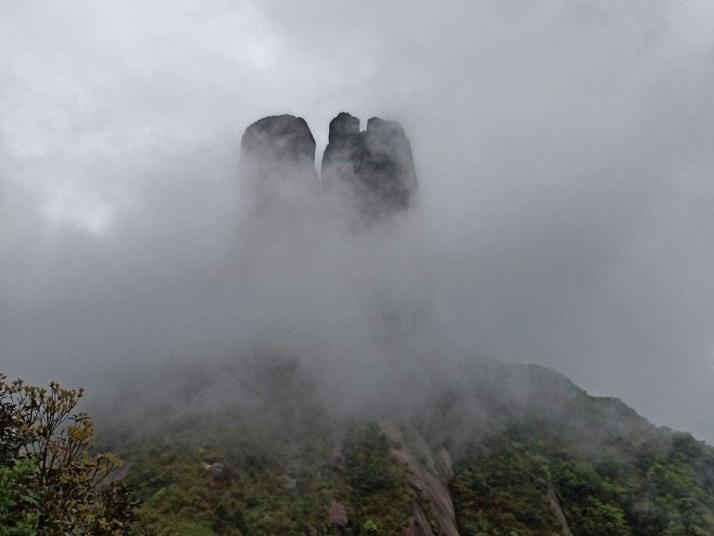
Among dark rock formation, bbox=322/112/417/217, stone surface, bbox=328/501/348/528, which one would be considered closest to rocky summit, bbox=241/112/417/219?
dark rock formation, bbox=322/112/417/217

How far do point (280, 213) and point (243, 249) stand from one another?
9793mm

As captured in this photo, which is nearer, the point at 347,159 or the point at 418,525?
the point at 418,525

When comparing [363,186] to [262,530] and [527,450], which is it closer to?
[527,450]

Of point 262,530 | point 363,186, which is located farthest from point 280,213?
point 262,530

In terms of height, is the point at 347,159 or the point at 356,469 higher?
the point at 347,159

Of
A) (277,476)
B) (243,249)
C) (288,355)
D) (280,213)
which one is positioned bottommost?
(277,476)

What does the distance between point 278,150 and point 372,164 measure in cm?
1884

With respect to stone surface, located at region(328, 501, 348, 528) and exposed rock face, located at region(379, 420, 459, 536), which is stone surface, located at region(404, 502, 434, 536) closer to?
exposed rock face, located at region(379, 420, 459, 536)

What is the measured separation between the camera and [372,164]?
290 feet

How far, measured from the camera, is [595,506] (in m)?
48.4

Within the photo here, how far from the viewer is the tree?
1160 centimetres

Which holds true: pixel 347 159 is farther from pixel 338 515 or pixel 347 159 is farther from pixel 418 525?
pixel 418 525

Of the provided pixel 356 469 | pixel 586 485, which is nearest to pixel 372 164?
pixel 356 469

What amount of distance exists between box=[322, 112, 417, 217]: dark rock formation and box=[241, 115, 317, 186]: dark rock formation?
462cm
